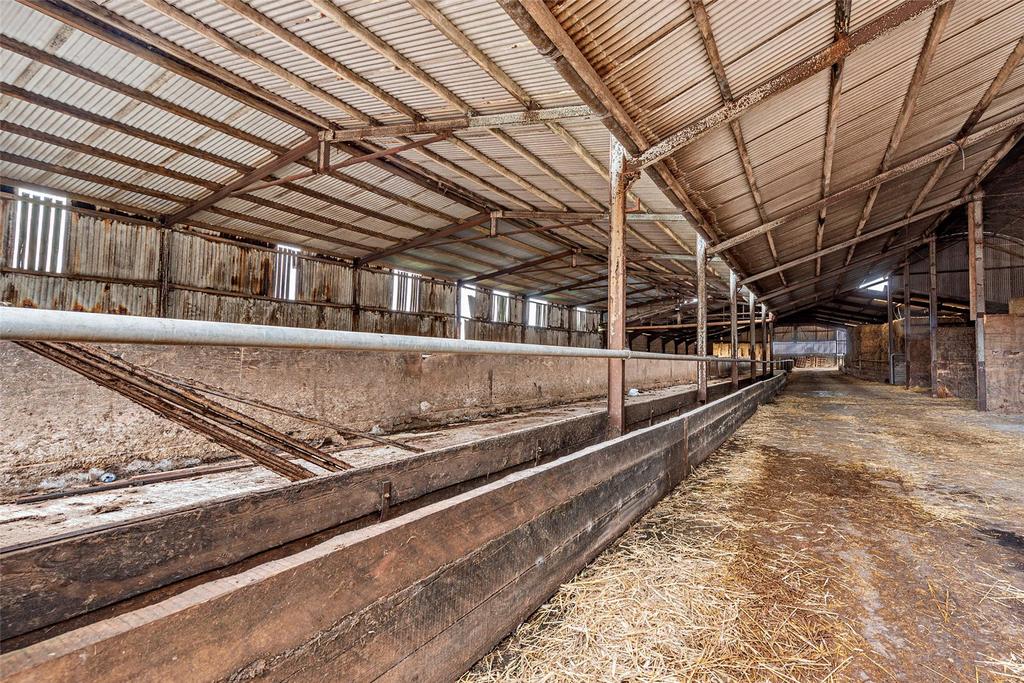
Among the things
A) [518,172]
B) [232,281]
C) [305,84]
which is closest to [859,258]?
[518,172]

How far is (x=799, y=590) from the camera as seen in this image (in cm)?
198

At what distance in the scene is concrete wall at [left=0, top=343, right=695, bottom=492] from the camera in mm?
2654

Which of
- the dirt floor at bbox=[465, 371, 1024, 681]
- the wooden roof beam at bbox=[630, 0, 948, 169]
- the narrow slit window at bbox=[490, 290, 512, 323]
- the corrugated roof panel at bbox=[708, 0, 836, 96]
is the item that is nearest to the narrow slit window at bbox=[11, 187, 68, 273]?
the wooden roof beam at bbox=[630, 0, 948, 169]

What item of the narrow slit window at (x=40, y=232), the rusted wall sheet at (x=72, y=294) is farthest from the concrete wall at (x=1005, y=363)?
the narrow slit window at (x=40, y=232)

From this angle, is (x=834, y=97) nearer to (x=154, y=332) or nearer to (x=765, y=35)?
(x=765, y=35)

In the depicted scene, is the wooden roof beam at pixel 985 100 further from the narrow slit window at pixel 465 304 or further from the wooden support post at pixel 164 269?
the wooden support post at pixel 164 269

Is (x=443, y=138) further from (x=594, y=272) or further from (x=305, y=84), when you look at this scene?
(x=594, y=272)

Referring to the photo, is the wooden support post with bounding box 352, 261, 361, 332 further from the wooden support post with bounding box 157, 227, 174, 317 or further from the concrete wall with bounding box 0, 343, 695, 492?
the concrete wall with bounding box 0, 343, 695, 492

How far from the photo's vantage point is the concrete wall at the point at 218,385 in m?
2.65

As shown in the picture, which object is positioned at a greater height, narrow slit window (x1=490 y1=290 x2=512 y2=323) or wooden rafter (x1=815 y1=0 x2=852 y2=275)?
wooden rafter (x1=815 y1=0 x2=852 y2=275)

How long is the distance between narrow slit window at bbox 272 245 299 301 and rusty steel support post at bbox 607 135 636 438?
1130 cm

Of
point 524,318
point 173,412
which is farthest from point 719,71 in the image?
point 524,318

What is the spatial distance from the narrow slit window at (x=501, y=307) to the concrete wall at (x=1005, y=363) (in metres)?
14.9

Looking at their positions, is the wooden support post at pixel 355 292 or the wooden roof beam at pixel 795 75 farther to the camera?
the wooden support post at pixel 355 292
